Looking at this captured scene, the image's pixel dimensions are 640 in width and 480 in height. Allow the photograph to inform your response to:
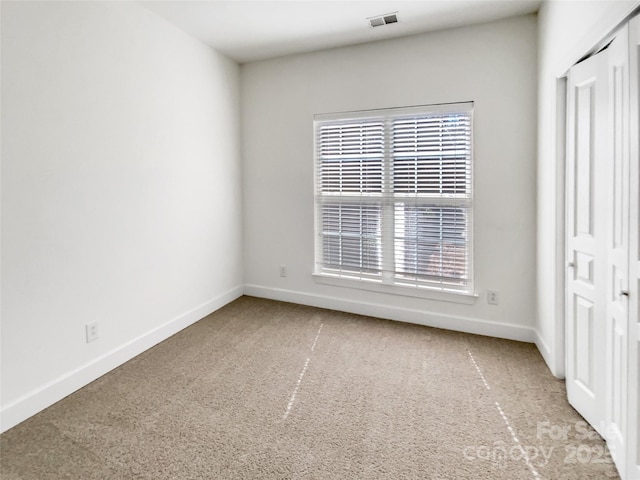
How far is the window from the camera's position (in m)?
3.12

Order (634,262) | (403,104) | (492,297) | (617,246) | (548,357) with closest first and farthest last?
(634,262) < (617,246) < (548,357) < (492,297) < (403,104)

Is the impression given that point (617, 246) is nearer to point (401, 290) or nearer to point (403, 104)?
point (401, 290)

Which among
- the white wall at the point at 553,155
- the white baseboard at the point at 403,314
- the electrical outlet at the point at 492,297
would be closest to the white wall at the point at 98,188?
the white baseboard at the point at 403,314

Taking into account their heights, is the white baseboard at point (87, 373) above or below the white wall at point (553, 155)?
below

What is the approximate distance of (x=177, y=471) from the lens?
1604 millimetres

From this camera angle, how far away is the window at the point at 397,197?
3121mm

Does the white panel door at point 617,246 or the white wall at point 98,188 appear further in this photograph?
the white wall at point 98,188

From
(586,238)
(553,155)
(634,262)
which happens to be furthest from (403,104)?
(634,262)

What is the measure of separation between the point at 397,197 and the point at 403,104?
2.88 feet

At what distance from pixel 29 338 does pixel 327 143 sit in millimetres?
2929

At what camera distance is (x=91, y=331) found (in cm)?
241

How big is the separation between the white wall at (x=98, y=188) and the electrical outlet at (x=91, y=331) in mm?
43

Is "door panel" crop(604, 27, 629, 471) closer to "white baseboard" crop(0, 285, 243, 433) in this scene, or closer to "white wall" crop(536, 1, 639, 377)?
"white wall" crop(536, 1, 639, 377)

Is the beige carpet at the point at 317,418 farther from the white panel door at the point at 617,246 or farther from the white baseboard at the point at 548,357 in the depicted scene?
the white panel door at the point at 617,246
